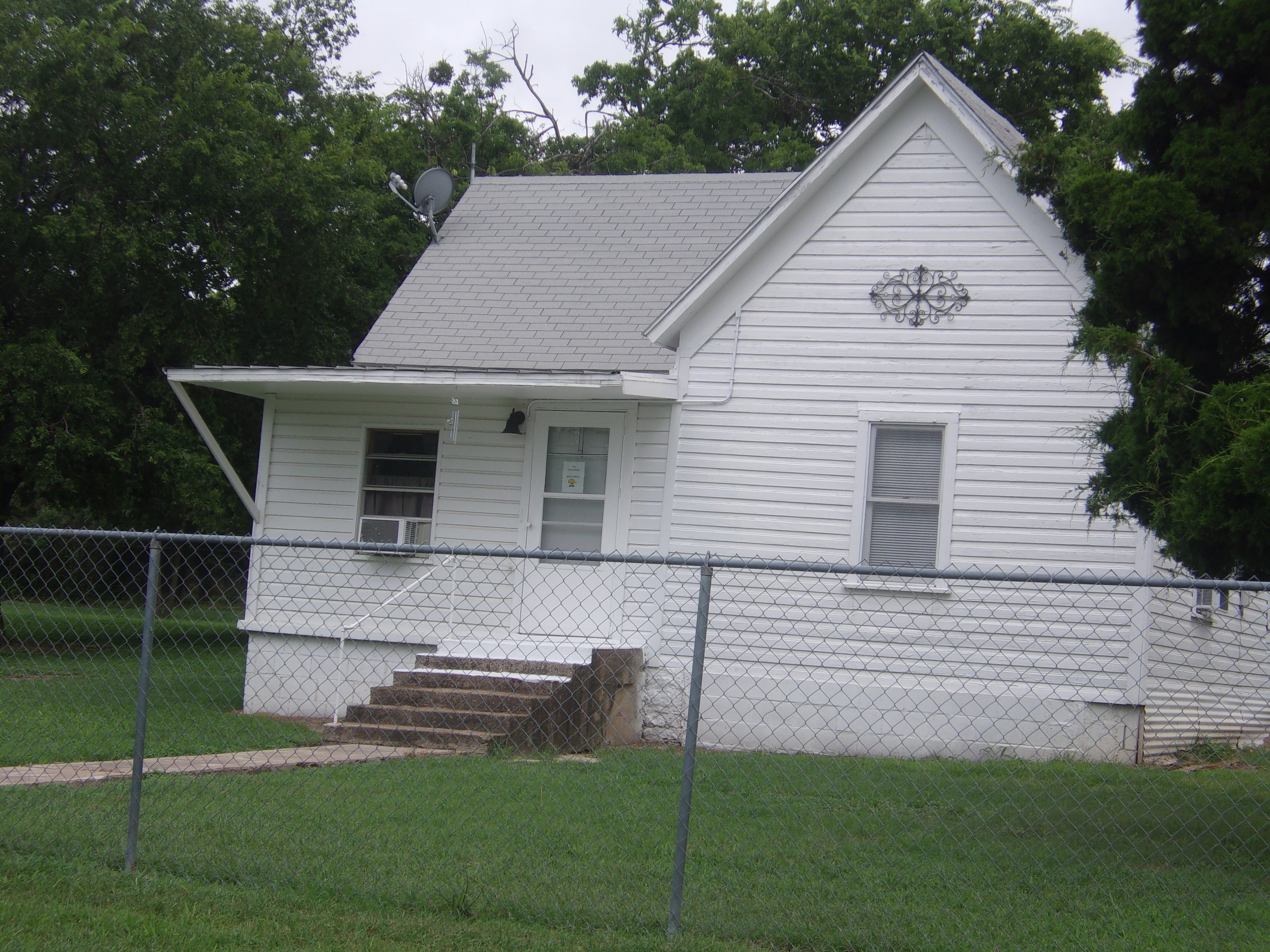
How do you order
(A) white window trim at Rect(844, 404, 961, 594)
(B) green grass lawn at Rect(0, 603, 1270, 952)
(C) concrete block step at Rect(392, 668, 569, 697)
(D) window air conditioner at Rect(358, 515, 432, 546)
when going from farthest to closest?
(D) window air conditioner at Rect(358, 515, 432, 546) < (A) white window trim at Rect(844, 404, 961, 594) < (C) concrete block step at Rect(392, 668, 569, 697) < (B) green grass lawn at Rect(0, 603, 1270, 952)

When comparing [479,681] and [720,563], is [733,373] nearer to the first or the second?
[479,681]

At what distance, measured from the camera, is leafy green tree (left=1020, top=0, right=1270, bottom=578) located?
602cm

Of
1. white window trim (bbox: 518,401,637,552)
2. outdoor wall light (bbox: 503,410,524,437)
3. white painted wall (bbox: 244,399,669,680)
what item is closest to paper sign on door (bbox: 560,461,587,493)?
white window trim (bbox: 518,401,637,552)

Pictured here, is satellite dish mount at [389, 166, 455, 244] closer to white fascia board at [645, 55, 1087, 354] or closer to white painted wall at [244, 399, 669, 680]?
white painted wall at [244, 399, 669, 680]

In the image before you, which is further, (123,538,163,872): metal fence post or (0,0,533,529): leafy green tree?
(0,0,533,529): leafy green tree

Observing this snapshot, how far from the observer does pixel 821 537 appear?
→ 10.8 m

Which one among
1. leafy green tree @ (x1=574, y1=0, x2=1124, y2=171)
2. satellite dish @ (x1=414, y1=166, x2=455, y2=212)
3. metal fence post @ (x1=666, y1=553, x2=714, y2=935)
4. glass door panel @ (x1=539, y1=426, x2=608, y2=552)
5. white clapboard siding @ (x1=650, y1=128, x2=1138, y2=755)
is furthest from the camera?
leafy green tree @ (x1=574, y1=0, x2=1124, y2=171)

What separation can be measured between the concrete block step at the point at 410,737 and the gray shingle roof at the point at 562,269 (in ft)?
11.8

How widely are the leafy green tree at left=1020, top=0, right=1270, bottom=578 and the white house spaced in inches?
123

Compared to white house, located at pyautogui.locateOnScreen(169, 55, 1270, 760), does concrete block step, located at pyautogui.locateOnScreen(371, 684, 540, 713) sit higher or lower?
lower

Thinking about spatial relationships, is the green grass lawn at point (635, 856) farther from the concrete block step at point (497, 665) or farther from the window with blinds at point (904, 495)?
the window with blinds at point (904, 495)

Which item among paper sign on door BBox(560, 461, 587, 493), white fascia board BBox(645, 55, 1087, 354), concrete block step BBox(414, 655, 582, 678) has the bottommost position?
concrete block step BBox(414, 655, 582, 678)

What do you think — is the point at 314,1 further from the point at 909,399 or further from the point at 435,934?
the point at 435,934

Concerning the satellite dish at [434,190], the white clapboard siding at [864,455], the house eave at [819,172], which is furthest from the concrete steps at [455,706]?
the satellite dish at [434,190]
